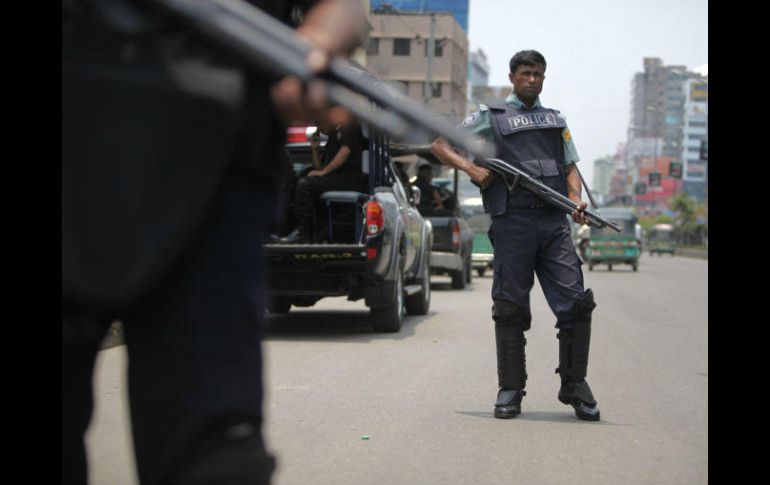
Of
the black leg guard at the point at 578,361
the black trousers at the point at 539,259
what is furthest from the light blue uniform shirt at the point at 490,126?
the black leg guard at the point at 578,361

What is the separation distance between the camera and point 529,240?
20.0 ft

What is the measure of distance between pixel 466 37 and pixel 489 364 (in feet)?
300

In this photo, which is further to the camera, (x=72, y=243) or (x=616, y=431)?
(x=616, y=431)

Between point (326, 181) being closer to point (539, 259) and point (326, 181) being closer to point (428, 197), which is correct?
point (539, 259)

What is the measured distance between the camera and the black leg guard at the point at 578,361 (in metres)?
6.08

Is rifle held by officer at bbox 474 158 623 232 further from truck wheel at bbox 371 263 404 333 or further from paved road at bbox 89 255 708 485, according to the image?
truck wheel at bbox 371 263 404 333

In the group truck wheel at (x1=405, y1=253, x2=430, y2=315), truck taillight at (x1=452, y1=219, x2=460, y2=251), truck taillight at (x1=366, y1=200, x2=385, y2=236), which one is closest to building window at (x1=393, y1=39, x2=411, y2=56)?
truck taillight at (x1=452, y1=219, x2=460, y2=251)

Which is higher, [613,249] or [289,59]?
[289,59]

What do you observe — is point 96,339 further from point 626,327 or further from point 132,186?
point 626,327

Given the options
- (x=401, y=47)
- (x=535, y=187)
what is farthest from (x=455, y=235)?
(x=401, y=47)

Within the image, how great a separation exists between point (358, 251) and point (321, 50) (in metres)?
8.91

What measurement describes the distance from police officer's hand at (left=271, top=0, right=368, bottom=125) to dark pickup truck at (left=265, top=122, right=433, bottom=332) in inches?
319
